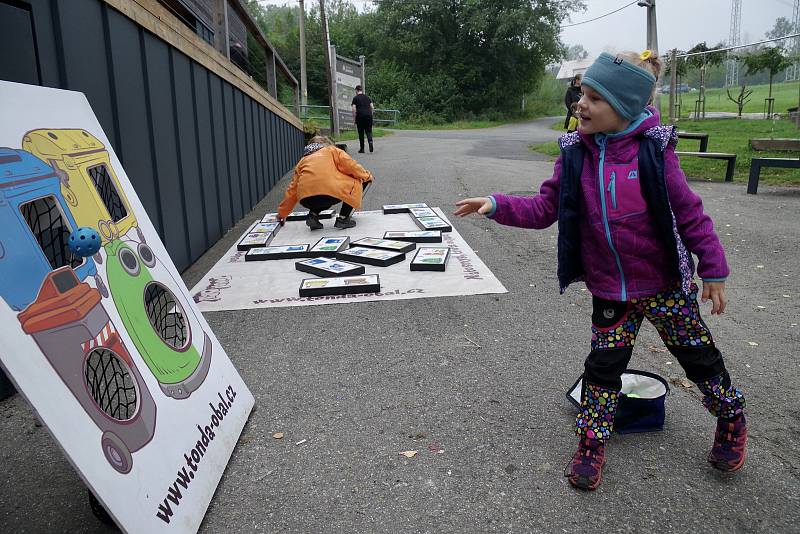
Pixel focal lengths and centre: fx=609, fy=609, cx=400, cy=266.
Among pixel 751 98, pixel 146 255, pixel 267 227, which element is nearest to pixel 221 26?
pixel 267 227

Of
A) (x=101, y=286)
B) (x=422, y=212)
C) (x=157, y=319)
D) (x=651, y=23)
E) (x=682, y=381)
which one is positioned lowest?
(x=682, y=381)

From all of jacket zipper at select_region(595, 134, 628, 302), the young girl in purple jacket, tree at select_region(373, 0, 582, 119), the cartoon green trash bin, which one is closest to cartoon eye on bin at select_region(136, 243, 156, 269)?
the cartoon green trash bin

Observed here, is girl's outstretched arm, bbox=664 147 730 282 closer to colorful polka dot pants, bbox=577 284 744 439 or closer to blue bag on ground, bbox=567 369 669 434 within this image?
colorful polka dot pants, bbox=577 284 744 439

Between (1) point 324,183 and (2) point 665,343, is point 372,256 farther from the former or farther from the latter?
(2) point 665,343

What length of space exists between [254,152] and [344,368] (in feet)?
21.1

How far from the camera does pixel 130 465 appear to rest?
71.0 inches

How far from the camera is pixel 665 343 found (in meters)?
2.35

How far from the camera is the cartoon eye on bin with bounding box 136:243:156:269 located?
8.13ft

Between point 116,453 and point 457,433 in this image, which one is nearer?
point 116,453

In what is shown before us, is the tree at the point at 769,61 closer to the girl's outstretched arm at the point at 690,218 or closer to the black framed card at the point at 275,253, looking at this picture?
the black framed card at the point at 275,253

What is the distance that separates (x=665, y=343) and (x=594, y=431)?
437 millimetres

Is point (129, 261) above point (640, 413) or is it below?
above

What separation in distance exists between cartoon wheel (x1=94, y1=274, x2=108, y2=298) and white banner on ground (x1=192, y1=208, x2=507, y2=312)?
249 centimetres

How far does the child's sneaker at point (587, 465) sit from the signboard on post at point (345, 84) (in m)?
21.4
